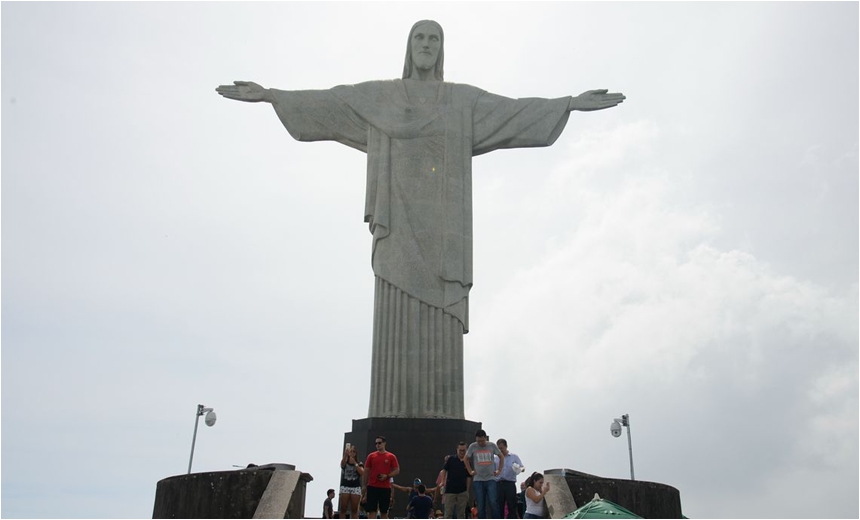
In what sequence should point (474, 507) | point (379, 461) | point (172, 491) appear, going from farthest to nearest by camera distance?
point (474, 507), point (172, 491), point (379, 461)

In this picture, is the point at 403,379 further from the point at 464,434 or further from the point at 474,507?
the point at 474,507

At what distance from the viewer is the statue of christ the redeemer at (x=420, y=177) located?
14.9m

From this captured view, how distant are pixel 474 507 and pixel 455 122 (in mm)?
7256

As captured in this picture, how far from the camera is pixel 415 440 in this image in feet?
45.8

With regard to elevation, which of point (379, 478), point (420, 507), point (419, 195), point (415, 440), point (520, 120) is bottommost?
point (420, 507)

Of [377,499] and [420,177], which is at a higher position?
[420,177]

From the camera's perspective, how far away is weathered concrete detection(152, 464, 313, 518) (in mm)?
11094

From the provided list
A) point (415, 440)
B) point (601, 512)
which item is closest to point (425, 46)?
point (415, 440)

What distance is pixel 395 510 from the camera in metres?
13.2

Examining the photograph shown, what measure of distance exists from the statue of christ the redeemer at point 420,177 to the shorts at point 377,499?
3549 mm

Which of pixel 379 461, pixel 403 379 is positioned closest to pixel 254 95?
pixel 403 379

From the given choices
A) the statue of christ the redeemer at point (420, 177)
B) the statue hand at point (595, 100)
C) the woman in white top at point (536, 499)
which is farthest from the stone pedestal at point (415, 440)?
the statue hand at point (595, 100)

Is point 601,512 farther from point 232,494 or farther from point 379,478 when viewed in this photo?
point 232,494

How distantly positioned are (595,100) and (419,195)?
387cm
